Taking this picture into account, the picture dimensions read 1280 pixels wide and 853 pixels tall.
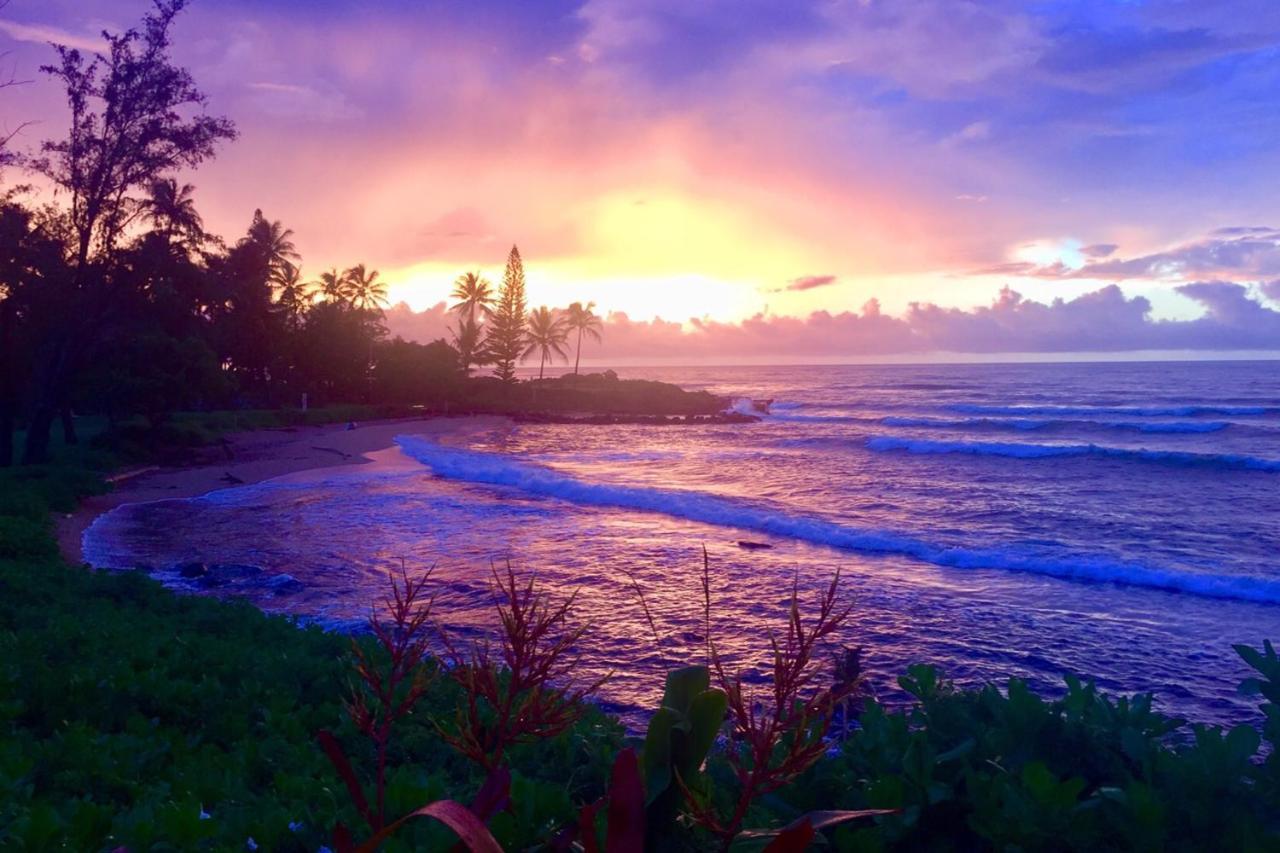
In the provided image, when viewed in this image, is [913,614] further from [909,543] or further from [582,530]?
[582,530]

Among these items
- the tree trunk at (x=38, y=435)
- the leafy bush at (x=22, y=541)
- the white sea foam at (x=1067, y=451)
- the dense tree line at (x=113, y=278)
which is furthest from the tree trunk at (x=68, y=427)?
the white sea foam at (x=1067, y=451)

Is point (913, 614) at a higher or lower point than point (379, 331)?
lower

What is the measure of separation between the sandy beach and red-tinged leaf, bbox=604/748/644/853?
13.8 m

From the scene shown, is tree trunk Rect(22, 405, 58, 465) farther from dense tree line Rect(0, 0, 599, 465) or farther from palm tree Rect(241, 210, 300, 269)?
palm tree Rect(241, 210, 300, 269)

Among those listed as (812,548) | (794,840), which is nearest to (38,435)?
(812,548)

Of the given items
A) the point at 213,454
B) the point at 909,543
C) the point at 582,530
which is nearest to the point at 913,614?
the point at 909,543

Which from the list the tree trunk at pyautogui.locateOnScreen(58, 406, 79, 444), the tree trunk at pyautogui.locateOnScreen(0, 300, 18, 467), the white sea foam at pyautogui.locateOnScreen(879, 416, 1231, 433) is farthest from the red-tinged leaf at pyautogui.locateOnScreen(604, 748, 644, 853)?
the white sea foam at pyautogui.locateOnScreen(879, 416, 1231, 433)

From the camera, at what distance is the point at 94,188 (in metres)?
16.5

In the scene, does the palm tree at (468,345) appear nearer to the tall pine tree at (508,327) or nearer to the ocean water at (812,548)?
the tall pine tree at (508,327)

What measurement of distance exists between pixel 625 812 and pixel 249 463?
1078 inches

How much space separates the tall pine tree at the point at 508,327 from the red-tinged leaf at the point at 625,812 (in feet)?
198

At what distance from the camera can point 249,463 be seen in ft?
84.8

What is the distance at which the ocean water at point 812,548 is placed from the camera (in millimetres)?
9383

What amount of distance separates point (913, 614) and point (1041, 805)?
9040 mm
